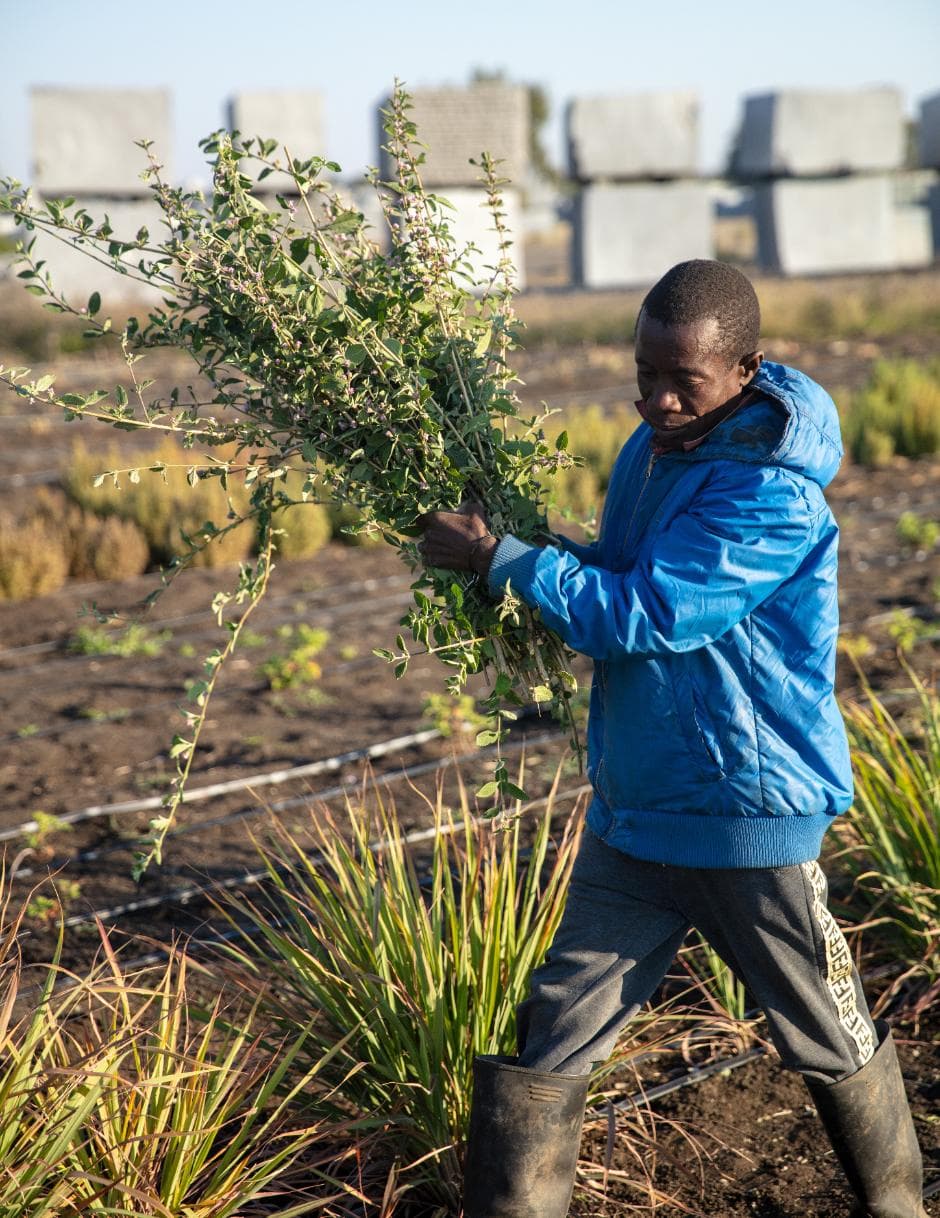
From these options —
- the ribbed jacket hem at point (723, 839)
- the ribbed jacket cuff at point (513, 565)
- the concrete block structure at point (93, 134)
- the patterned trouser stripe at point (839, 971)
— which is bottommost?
the patterned trouser stripe at point (839, 971)

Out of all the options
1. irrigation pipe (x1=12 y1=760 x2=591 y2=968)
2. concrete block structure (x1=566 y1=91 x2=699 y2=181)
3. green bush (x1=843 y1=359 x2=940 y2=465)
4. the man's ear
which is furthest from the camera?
concrete block structure (x1=566 y1=91 x2=699 y2=181)

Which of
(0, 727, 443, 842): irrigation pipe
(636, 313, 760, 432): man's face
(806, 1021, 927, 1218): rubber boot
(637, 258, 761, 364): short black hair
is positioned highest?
(637, 258, 761, 364): short black hair

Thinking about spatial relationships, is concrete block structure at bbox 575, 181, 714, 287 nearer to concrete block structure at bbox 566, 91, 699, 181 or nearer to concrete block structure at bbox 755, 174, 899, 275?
concrete block structure at bbox 566, 91, 699, 181

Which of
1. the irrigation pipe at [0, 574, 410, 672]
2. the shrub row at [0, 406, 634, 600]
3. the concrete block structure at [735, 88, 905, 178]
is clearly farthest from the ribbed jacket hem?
the concrete block structure at [735, 88, 905, 178]

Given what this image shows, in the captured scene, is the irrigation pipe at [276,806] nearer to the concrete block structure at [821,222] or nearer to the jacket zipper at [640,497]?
the jacket zipper at [640,497]

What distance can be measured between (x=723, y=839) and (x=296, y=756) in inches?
109

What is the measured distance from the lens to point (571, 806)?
3.96m

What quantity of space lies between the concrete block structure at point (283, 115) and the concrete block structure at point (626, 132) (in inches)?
147

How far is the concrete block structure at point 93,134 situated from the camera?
55.4 ft

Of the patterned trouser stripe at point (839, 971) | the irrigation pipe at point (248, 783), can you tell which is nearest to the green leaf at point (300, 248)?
the patterned trouser stripe at point (839, 971)

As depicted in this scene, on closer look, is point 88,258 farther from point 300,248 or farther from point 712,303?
point 712,303

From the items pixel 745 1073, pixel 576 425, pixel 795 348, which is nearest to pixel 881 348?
pixel 795 348

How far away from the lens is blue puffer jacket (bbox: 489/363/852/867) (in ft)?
6.29

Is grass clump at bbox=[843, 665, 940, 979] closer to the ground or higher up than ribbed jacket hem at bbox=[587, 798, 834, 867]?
closer to the ground
